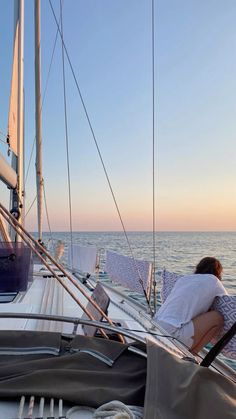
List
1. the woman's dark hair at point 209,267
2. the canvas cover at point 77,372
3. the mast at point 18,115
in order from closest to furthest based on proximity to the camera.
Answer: the canvas cover at point 77,372
the woman's dark hair at point 209,267
the mast at point 18,115

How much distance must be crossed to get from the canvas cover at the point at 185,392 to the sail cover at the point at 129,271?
299 cm

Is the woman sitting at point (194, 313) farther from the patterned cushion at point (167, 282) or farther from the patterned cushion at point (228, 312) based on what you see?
the patterned cushion at point (167, 282)

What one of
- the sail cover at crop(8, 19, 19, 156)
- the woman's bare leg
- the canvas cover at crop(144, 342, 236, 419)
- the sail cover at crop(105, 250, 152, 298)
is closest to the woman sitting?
the woman's bare leg

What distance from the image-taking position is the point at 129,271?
5094 mm

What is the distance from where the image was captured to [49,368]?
4.15 ft

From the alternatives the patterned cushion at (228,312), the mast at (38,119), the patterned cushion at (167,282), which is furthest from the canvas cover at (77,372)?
the mast at (38,119)

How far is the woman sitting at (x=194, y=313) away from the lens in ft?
8.93

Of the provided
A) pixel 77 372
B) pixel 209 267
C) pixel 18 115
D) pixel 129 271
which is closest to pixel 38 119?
pixel 18 115

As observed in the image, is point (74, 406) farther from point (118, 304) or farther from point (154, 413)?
point (118, 304)

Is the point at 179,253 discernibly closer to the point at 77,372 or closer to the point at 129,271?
the point at 129,271

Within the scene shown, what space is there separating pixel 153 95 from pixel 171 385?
313cm

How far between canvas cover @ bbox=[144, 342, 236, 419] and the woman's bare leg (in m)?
1.61

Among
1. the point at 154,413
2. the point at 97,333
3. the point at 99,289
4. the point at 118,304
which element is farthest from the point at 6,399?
the point at 118,304

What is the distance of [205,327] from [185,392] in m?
1.82
